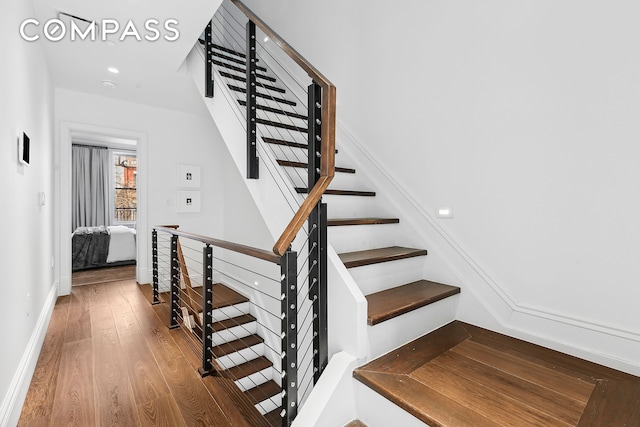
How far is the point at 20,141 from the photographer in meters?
1.85

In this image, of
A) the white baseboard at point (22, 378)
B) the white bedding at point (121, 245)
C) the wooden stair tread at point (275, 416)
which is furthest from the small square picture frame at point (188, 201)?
the wooden stair tread at point (275, 416)

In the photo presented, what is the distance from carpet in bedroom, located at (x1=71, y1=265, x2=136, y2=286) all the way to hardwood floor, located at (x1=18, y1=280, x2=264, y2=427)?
5.95 ft

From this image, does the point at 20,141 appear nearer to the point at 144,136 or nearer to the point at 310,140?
the point at 310,140

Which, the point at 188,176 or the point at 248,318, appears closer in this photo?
the point at 248,318

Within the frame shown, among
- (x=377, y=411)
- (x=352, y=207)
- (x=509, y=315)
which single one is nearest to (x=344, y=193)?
(x=352, y=207)

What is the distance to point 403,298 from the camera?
184cm

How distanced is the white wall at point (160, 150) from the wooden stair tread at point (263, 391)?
2403 millimetres

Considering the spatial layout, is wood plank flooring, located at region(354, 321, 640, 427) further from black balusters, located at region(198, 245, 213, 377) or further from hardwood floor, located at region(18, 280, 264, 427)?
black balusters, located at region(198, 245, 213, 377)

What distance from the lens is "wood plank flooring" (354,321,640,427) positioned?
1.17 meters

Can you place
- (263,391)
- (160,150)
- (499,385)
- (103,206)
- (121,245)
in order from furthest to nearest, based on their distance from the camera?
(103,206) → (121,245) → (160,150) → (263,391) → (499,385)

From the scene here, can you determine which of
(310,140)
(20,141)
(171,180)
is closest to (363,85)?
(310,140)

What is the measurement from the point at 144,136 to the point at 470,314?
14.7 feet

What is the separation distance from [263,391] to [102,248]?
15.0 ft

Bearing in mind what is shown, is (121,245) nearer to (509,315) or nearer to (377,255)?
(377,255)
